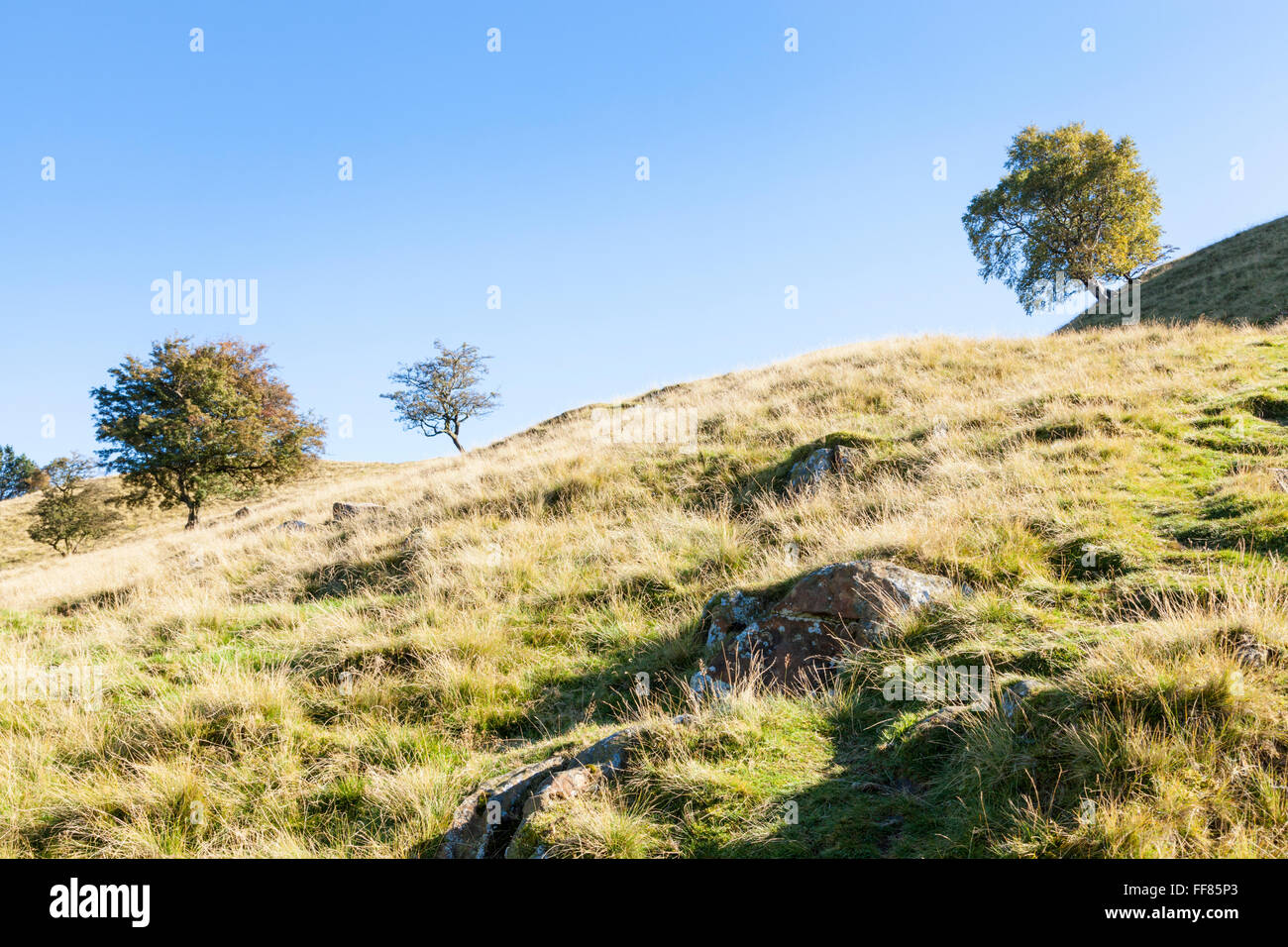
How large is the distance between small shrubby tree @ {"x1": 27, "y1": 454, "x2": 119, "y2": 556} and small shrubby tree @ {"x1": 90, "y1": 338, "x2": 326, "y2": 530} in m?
7.31

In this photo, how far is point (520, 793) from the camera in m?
4.22

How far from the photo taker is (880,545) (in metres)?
7.13

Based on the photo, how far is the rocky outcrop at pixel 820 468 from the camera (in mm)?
10688

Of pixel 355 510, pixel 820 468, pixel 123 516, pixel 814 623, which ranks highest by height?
pixel 820 468

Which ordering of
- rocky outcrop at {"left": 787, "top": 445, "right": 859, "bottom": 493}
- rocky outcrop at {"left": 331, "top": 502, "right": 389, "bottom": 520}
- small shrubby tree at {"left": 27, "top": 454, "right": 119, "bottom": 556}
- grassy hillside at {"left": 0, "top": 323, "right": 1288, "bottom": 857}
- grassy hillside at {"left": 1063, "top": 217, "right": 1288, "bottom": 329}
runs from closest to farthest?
1. grassy hillside at {"left": 0, "top": 323, "right": 1288, "bottom": 857}
2. rocky outcrop at {"left": 787, "top": 445, "right": 859, "bottom": 493}
3. rocky outcrop at {"left": 331, "top": 502, "right": 389, "bottom": 520}
4. grassy hillside at {"left": 1063, "top": 217, "right": 1288, "bottom": 329}
5. small shrubby tree at {"left": 27, "top": 454, "right": 119, "bottom": 556}

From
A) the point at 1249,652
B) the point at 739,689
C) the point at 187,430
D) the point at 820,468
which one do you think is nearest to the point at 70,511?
the point at 187,430

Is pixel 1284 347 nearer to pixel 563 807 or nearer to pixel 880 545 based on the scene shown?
pixel 880 545

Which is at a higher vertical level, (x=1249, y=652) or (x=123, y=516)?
(x=123, y=516)

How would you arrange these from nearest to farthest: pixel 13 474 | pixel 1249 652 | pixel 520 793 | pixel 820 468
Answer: pixel 1249 652 → pixel 520 793 → pixel 820 468 → pixel 13 474

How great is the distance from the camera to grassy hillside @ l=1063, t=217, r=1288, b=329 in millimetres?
22375

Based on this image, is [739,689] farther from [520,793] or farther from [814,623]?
[520,793]

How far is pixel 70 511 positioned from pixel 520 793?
142 feet

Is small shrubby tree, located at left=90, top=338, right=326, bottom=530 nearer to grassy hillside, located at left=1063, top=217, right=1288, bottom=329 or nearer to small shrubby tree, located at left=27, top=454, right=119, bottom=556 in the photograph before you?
small shrubby tree, located at left=27, top=454, right=119, bottom=556

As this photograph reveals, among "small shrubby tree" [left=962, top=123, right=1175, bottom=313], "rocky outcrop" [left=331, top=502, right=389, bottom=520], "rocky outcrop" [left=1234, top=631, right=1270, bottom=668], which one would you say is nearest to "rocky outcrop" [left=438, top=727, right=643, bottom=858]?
"rocky outcrop" [left=1234, top=631, right=1270, bottom=668]
